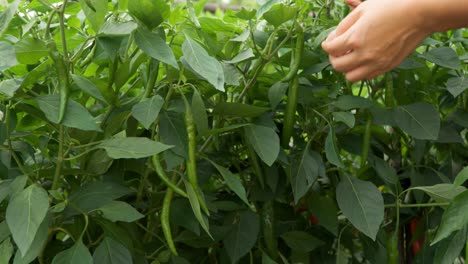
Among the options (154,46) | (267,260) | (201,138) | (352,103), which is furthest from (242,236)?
(154,46)

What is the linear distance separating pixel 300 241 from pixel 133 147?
40 cm

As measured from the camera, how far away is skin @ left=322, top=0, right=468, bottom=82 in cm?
99

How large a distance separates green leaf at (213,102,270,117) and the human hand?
17cm

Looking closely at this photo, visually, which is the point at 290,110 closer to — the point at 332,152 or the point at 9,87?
the point at 332,152

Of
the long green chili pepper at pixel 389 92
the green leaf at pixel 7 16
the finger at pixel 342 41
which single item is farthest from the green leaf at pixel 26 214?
the long green chili pepper at pixel 389 92

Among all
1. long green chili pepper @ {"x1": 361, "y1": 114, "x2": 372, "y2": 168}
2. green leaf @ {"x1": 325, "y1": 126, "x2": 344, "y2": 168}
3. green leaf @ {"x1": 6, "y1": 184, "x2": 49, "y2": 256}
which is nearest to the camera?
green leaf @ {"x1": 6, "y1": 184, "x2": 49, "y2": 256}

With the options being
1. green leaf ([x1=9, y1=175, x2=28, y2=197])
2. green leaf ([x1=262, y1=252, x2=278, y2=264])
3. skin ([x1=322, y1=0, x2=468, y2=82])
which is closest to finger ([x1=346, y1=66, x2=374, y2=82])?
skin ([x1=322, y1=0, x2=468, y2=82])

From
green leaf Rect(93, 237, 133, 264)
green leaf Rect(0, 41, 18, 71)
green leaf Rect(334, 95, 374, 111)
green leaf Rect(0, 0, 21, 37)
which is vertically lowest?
green leaf Rect(93, 237, 133, 264)

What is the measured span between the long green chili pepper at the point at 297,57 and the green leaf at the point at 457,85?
26 cm

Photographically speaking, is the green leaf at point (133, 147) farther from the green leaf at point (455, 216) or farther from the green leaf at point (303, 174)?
the green leaf at point (455, 216)

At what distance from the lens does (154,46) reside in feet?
3.38

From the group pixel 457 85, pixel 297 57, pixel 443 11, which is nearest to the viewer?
pixel 443 11

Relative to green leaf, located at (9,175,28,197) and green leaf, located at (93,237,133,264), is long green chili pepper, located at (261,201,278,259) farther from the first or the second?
green leaf, located at (9,175,28,197)

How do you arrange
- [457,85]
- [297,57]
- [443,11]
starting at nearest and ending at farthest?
[443,11]
[297,57]
[457,85]
